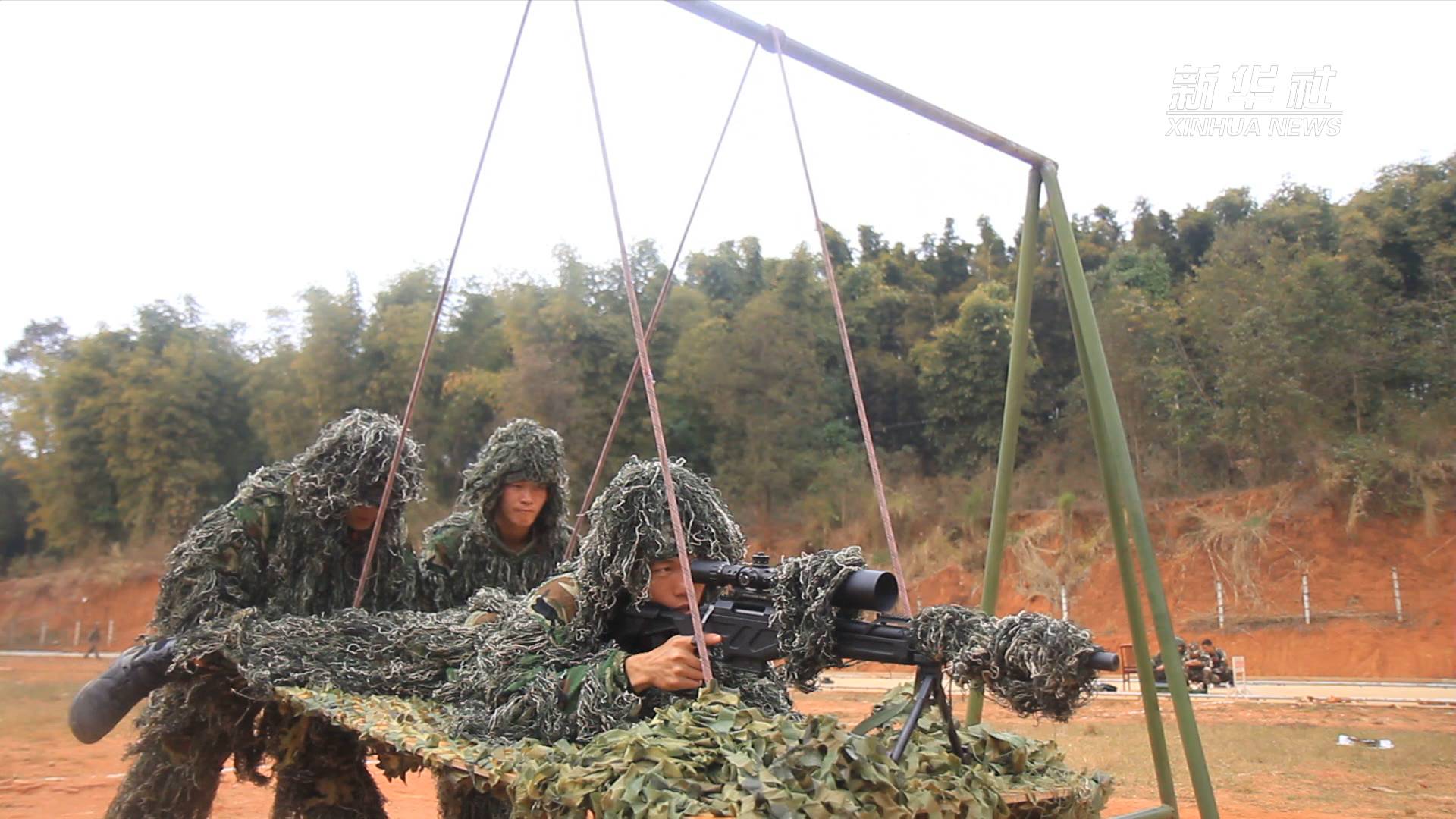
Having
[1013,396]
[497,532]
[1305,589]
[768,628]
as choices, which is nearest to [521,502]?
[497,532]

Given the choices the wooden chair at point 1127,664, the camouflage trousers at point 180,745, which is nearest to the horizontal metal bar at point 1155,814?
the camouflage trousers at point 180,745

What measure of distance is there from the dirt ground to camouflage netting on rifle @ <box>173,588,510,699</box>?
277cm

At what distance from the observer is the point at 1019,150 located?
413 cm

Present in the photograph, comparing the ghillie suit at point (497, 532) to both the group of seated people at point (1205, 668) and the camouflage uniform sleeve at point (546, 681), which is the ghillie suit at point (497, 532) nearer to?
the camouflage uniform sleeve at point (546, 681)

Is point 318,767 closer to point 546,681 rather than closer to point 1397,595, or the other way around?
point 546,681

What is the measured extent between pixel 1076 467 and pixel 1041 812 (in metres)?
20.6

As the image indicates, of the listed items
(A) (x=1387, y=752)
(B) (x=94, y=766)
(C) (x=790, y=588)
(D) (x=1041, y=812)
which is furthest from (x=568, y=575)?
(B) (x=94, y=766)

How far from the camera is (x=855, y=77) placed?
394 centimetres

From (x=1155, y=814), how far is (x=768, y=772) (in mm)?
1519

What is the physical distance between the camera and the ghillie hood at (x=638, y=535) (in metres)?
3.77

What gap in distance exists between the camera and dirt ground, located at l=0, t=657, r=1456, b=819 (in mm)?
8094

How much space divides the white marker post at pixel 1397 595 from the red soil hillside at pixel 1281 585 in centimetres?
7

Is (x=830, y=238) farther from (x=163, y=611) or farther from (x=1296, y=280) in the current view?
(x=163, y=611)

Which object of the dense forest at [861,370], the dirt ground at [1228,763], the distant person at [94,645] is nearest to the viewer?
the dirt ground at [1228,763]
